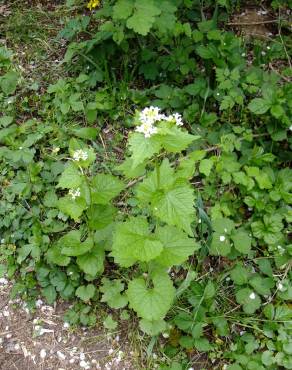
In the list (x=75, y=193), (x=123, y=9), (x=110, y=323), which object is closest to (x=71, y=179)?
(x=75, y=193)

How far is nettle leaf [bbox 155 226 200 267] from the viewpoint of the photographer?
2164 millimetres

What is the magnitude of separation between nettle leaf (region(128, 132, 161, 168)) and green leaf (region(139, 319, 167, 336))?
1.10 metres

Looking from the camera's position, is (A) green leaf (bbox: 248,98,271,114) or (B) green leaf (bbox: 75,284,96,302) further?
(A) green leaf (bbox: 248,98,271,114)

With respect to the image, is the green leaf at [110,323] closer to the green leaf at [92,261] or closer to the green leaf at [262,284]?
the green leaf at [92,261]

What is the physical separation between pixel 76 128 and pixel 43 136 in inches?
8.9

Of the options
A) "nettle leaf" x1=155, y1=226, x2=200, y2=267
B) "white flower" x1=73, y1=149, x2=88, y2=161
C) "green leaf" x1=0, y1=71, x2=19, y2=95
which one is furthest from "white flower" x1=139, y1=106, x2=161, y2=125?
"green leaf" x1=0, y1=71, x2=19, y2=95

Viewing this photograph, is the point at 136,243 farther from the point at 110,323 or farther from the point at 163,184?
the point at 110,323

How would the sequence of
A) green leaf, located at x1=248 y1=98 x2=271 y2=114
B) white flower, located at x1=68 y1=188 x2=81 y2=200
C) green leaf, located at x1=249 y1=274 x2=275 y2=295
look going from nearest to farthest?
white flower, located at x1=68 y1=188 x2=81 y2=200 → green leaf, located at x1=249 y1=274 x2=275 y2=295 → green leaf, located at x1=248 y1=98 x2=271 y2=114

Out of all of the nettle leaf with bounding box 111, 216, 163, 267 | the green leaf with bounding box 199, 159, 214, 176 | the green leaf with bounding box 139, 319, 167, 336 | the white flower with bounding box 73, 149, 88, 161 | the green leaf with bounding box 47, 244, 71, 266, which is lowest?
the green leaf with bounding box 139, 319, 167, 336

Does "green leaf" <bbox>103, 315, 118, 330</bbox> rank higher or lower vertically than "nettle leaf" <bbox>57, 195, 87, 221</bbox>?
lower

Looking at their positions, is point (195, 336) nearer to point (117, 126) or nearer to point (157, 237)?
point (157, 237)

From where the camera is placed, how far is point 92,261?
250 centimetres

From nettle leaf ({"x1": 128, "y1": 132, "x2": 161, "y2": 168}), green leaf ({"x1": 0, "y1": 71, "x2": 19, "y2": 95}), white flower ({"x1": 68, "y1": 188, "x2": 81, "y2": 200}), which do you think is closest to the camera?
nettle leaf ({"x1": 128, "y1": 132, "x2": 161, "y2": 168})

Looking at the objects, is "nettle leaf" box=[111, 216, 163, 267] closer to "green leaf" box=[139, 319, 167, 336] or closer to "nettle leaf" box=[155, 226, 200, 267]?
"nettle leaf" box=[155, 226, 200, 267]
